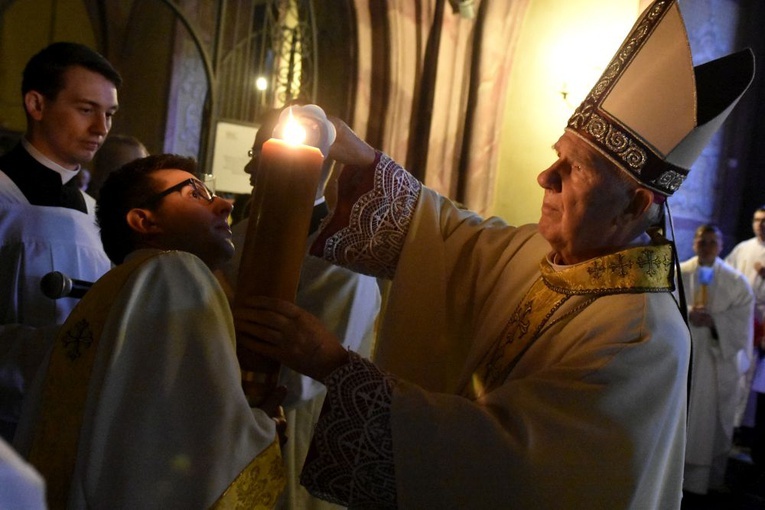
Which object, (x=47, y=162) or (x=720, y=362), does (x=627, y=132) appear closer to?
(x=47, y=162)

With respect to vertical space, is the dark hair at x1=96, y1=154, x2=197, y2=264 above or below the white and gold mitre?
below

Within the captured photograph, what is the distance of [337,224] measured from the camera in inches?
77.2

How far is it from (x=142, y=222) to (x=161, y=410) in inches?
24.6

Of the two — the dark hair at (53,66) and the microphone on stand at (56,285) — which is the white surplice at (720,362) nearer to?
the dark hair at (53,66)

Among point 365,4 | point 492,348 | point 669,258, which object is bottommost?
point 492,348

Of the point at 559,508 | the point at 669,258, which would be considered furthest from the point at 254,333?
the point at 669,258

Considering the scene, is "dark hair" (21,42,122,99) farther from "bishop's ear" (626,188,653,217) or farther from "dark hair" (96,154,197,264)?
"bishop's ear" (626,188,653,217)

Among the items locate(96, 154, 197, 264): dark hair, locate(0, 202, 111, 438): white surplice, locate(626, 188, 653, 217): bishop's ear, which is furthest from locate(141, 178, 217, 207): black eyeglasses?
locate(626, 188, 653, 217): bishop's ear

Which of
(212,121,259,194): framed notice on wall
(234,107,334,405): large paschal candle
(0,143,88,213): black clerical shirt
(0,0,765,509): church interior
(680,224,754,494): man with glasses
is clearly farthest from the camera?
(680,224,754,494): man with glasses

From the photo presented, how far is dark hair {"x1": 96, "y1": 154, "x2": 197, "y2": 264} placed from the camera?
5.79ft

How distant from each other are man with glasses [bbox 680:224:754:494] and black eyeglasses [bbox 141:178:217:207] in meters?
5.38

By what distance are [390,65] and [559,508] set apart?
166 inches

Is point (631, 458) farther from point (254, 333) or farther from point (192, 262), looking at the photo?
point (192, 262)

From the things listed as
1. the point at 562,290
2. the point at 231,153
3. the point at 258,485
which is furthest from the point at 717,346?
the point at 258,485
